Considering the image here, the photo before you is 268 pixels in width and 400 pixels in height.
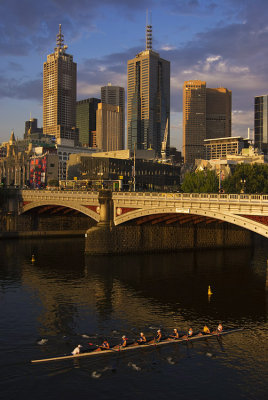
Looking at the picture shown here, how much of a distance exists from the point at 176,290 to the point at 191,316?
35.3ft

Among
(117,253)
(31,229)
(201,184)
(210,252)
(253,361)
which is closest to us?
(253,361)

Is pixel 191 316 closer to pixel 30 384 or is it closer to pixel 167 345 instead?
pixel 167 345

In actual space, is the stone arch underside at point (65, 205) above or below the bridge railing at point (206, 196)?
below

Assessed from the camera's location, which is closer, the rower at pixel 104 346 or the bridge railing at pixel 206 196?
the rower at pixel 104 346

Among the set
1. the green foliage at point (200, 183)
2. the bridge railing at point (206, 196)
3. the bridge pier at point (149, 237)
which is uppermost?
the green foliage at point (200, 183)

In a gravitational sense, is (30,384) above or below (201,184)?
below

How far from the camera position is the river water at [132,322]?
31812 millimetres

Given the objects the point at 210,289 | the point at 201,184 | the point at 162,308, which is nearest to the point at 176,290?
the point at 210,289

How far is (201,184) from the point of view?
422 ft

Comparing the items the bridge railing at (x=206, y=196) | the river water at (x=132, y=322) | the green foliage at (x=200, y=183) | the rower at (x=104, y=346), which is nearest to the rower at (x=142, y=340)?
the river water at (x=132, y=322)

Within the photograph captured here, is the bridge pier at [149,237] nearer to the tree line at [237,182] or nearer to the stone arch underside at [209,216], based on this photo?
the stone arch underside at [209,216]

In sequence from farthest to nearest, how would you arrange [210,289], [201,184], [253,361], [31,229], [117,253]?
[201,184] < [31,229] < [117,253] < [210,289] < [253,361]

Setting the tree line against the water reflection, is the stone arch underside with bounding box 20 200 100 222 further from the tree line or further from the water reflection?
the tree line

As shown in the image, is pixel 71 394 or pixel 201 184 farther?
pixel 201 184
